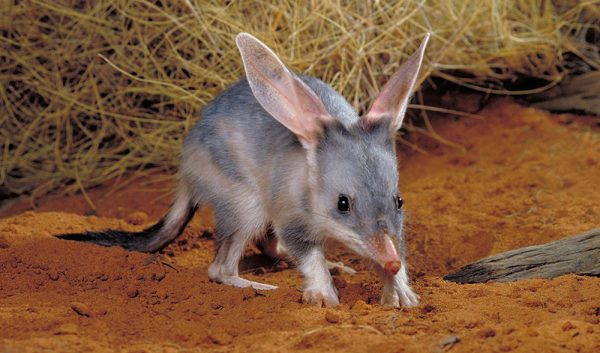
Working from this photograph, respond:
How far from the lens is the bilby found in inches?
138

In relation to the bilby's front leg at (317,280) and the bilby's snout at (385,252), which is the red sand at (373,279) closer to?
the bilby's front leg at (317,280)

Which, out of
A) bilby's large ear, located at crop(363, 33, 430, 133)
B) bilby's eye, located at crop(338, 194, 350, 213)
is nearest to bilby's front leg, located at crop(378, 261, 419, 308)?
bilby's eye, located at crop(338, 194, 350, 213)

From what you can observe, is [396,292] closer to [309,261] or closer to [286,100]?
[309,261]

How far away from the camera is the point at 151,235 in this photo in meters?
4.57

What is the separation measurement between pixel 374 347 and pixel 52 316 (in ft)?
4.27

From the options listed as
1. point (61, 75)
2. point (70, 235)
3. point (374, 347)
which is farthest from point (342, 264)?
point (61, 75)

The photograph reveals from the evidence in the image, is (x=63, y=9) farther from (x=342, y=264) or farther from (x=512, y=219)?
(x=512, y=219)

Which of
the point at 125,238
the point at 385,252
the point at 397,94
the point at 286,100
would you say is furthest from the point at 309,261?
the point at 125,238

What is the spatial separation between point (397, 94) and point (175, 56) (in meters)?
2.46

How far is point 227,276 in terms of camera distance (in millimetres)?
4328

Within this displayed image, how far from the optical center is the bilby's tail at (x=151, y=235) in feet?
14.8

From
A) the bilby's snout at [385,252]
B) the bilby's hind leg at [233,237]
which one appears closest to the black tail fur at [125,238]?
the bilby's hind leg at [233,237]

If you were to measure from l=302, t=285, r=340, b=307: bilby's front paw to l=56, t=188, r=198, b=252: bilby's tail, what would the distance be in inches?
44.7

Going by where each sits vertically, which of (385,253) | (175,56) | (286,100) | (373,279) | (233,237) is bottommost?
(373,279)
